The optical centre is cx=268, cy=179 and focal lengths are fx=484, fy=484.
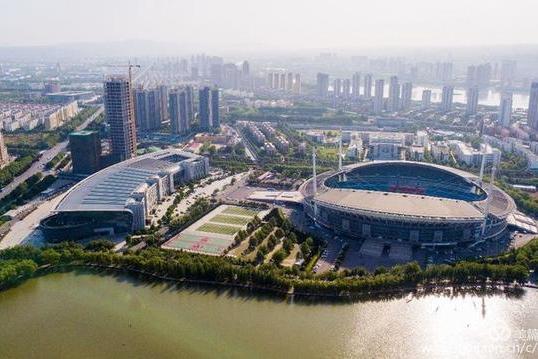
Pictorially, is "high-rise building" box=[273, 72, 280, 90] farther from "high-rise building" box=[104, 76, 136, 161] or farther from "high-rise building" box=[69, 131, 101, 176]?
"high-rise building" box=[69, 131, 101, 176]

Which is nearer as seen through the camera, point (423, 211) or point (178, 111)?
point (423, 211)

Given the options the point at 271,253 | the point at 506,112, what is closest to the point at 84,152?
the point at 271,253

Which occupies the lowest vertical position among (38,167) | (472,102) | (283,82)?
(38,167)

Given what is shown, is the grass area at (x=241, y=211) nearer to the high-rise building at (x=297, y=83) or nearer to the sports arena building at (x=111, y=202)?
the sports arena building at (x=111, y=202)

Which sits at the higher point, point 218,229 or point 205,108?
point 205,108

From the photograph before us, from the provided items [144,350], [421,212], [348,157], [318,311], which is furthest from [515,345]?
[348,157]

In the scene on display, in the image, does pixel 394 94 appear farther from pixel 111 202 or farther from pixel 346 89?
pixel 111 202

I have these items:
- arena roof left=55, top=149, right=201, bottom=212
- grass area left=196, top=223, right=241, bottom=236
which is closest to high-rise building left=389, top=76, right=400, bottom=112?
arena roof left=55, top=149, right=201, bottom=212

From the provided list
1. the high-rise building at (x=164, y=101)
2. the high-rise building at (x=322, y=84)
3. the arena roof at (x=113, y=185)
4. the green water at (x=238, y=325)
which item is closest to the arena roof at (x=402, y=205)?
the green water at (x=238, y=325)
